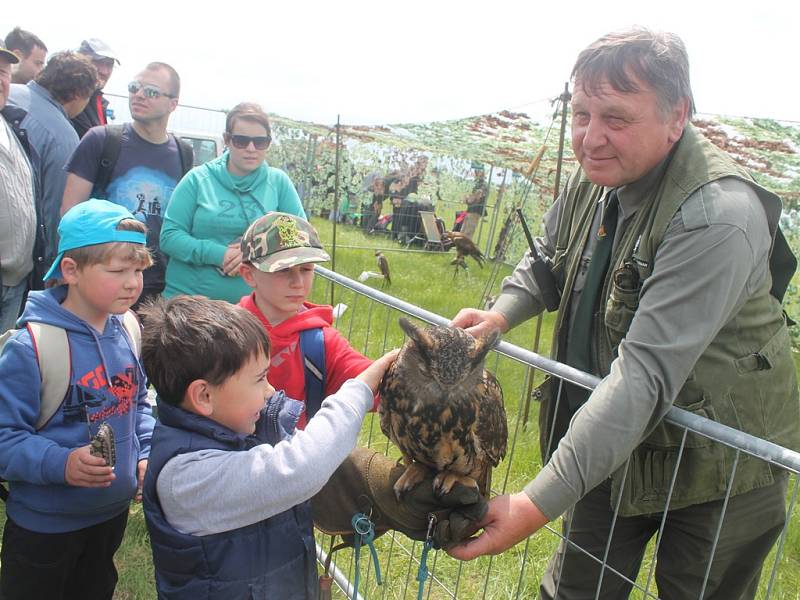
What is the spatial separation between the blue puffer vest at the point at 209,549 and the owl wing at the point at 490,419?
66 cm

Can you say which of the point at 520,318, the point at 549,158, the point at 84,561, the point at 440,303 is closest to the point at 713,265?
the point at 520,318

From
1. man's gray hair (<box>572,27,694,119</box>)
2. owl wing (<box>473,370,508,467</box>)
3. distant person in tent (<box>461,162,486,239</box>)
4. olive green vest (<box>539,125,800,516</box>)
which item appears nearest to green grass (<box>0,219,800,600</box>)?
owl wing (<box>473,370,508,467</box>)

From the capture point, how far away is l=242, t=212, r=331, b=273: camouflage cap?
84.7 inches

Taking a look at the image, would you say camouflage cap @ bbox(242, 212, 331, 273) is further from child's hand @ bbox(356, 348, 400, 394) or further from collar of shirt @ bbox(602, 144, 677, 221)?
collar of shirt @ bbox(602, 144, 677, 221)

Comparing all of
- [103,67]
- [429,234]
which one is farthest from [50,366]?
[429,234]

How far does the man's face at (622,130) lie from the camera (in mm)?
1712

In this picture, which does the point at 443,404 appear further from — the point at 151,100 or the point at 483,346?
the point at 151,100

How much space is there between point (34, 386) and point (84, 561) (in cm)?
76

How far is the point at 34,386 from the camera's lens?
6.47 feet

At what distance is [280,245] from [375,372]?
25.8 inches

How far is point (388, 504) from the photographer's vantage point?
5.74 feet

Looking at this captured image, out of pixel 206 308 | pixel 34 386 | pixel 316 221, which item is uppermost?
pixel 206 308

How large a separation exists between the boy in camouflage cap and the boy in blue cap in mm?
508

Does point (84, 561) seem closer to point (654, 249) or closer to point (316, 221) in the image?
point (654, 249)
